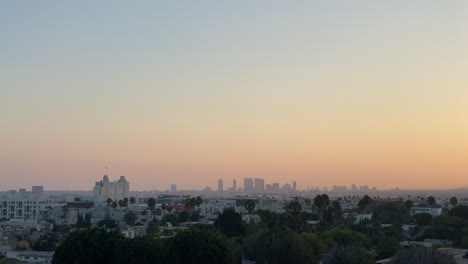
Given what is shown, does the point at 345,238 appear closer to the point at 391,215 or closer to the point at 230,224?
the point at 230,224

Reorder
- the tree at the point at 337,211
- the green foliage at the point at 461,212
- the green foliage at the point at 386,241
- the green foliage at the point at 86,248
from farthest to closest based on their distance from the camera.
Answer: the green foliage at the point at 461,212 < the tree at the point at 337,211 < the green foliage at the point at 386,241 < the green foliage at the point at 86,248

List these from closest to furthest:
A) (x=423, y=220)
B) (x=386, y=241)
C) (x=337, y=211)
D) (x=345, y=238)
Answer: (x=345, y=238)
(x=386, y=241)
(x=337, y=211)
(x=423, y=220)

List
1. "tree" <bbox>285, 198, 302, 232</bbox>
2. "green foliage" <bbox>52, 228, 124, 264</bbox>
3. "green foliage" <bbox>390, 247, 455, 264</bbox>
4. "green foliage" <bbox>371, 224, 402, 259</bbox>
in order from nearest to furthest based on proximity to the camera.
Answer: "green foliage" <bbox>390, 247, 455, 264</bbox> < "green foliage" <bbox>52, 228, 124, 264</bbox> < "green foliage" <bbox>371, 224, 402, 259</bbox> < "tree" <bbox>285, 198, 302, 232</bbox>

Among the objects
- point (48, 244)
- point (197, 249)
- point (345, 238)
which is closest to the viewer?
point (197, 249)

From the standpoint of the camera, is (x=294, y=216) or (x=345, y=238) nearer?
(x=345, y=238)

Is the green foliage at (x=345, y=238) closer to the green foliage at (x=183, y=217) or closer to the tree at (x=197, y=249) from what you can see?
the tree at (x=197, y=249)

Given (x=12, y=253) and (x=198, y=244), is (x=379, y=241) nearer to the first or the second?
(x=198, y=244)

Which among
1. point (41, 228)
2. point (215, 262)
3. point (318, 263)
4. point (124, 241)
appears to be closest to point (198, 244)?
point (215, 262)

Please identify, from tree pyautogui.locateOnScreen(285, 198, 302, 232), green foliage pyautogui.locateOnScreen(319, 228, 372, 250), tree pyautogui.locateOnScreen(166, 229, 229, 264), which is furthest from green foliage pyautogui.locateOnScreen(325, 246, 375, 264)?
tree pyautogui.locateOnScreen(285, 198, 302, 232)

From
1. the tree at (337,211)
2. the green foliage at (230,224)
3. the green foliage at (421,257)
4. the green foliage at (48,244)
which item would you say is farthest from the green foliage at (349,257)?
the green foliage at (48,244)

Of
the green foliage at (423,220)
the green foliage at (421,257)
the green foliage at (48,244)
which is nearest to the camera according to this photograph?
the green foliage at (421,257)

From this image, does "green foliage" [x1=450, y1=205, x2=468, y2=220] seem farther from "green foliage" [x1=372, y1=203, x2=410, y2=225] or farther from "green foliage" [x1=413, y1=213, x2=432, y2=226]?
"green foliage" [x1=372, y1=203, x2=410, y2=225]

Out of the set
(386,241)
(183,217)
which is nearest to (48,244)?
(183,217)
